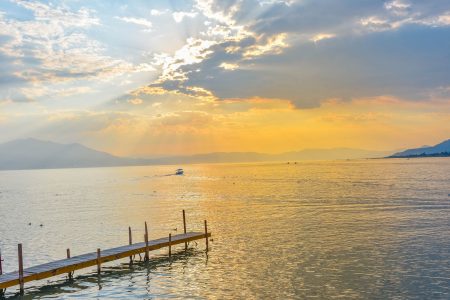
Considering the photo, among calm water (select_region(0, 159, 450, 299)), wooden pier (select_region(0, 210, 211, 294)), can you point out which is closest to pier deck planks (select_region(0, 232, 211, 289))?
wooden pier (select_region(0, 210, 211, 294))

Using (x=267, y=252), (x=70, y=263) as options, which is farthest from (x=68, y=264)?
(x=267, y=252)

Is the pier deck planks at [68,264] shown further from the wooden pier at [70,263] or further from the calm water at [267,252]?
the calm water at [267,252]

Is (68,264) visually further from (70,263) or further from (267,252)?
(267,252)

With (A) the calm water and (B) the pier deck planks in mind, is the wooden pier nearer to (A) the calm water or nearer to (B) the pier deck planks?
(B) the pier deck planks

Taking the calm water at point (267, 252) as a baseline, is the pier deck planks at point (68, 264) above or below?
above

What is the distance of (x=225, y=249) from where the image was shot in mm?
45031

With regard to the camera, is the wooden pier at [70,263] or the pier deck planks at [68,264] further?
the pier deck planks at [68,264]

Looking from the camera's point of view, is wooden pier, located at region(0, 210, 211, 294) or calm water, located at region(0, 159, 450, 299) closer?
wooden pier, located at region(0, 210, 211, 294)

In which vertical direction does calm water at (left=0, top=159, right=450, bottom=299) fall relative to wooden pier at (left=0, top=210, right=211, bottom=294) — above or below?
below

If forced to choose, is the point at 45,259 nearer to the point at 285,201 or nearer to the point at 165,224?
the point at 165,224

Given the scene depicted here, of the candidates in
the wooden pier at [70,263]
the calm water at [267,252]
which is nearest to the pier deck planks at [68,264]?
the wooden pier at [70,263]

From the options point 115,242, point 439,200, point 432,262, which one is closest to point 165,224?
point 115,242

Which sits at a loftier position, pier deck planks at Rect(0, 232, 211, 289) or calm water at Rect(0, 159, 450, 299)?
pier deck planks at Rect(0, 232, 211, 289)

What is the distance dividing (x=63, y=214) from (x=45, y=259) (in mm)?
41136
